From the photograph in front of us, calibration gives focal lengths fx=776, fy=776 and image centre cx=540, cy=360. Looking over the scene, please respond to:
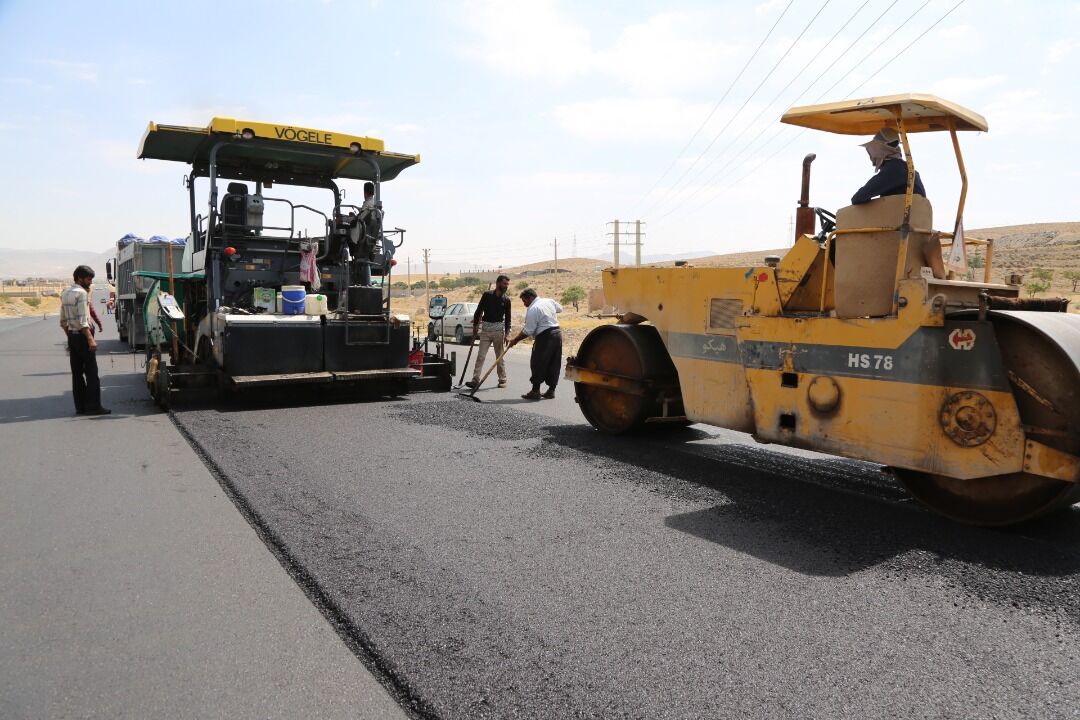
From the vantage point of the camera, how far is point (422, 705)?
253 centimetres

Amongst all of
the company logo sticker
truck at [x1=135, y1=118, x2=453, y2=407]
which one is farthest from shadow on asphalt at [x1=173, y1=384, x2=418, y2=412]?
the company logo sticker

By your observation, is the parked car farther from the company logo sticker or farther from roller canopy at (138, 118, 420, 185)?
the company logo sticker

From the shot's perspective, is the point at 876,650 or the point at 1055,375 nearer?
the point at 876,650

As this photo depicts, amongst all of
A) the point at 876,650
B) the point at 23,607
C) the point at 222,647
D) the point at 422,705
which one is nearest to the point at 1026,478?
the point at 876,650

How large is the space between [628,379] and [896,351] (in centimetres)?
269

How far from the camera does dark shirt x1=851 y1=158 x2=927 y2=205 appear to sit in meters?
4.94

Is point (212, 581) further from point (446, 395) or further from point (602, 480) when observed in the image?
point (446, 395)

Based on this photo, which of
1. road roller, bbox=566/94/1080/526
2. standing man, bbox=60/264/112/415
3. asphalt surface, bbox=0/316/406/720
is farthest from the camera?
standing man, bbox=60/264/112/415

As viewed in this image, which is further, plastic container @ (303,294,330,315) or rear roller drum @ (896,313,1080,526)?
plastic container @ (303,294,330,315)

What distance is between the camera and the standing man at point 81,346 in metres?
8.09

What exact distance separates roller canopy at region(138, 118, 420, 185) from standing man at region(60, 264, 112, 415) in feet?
5.75

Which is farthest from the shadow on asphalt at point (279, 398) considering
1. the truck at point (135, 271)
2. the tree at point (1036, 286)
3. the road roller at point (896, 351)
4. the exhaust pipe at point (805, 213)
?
the tree at point (1036, 286)

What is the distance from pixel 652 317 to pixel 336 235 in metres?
4.86

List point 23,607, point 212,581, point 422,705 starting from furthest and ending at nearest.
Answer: point 212,581 → point 23,607 → point 422,705
